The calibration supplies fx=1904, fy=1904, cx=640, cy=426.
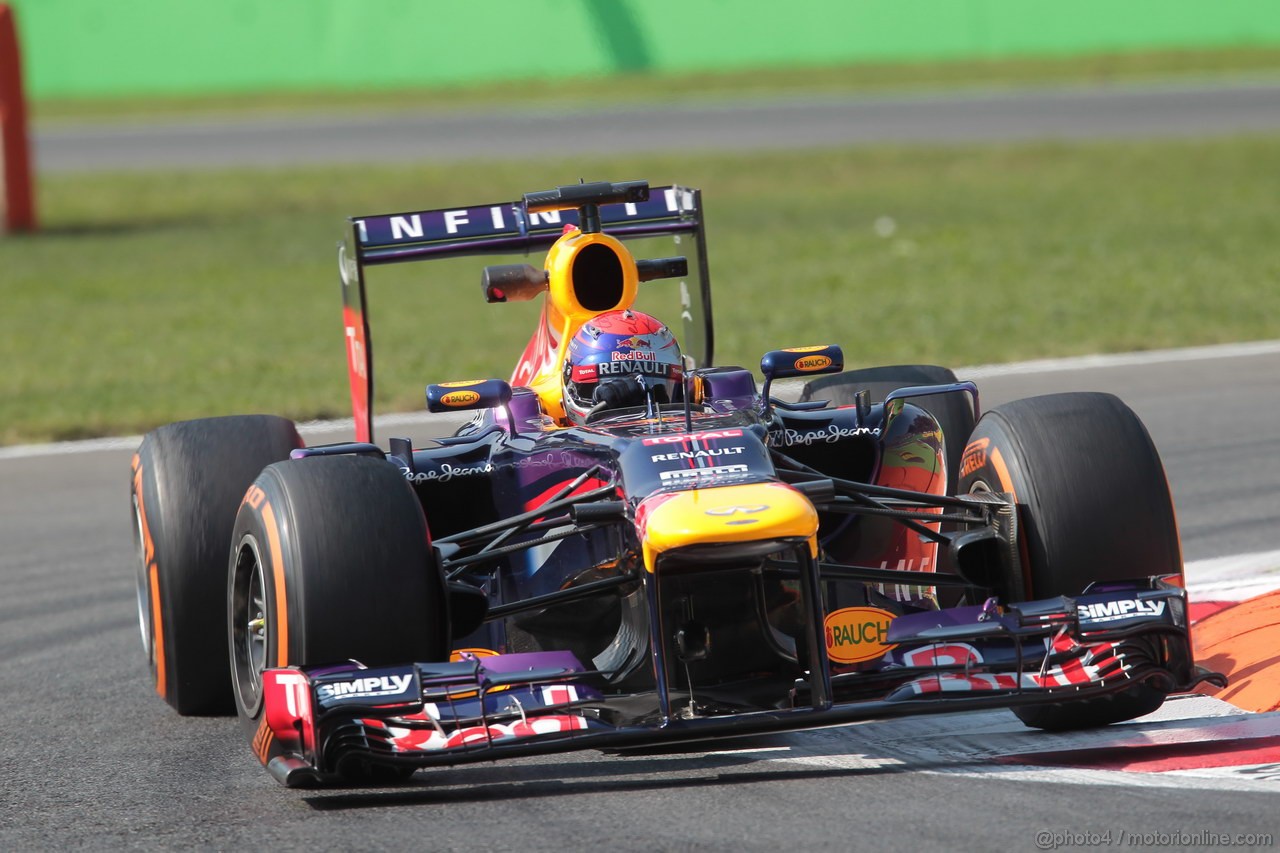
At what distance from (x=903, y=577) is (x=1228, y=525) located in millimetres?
3357

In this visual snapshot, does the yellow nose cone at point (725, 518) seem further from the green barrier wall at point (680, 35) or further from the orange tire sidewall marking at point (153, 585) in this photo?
the green barrier wall at point (680, 35)

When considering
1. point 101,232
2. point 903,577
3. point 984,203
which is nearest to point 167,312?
point 101,232

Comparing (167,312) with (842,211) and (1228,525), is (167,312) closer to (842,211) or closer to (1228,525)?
(842,211)

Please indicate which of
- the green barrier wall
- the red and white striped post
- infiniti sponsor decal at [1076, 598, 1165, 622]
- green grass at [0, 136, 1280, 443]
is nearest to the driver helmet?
infiniti sponsor decal at [1076, 598, 1165, 622]

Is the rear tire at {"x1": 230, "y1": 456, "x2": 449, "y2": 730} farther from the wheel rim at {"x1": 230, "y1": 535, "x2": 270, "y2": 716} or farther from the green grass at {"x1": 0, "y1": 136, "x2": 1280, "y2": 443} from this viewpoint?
the green grass at {"x1": 0, "y1": 136, "x2": 1280, "y2": 443}

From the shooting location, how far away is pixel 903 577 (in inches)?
224

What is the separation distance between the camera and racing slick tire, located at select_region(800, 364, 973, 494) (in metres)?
7.14

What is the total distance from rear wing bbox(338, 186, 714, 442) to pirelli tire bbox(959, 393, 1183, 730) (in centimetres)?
229

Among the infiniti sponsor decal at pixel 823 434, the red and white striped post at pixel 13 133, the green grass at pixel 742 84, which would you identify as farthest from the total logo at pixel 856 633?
the green grass at pixel 742 84

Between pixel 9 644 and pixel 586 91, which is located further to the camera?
pixel 586 91

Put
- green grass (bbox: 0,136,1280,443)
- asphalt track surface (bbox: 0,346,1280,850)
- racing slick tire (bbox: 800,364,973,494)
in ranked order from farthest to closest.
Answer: green grass (bbox: 0,136,1280,443)
racing slick tire (bbox: 800,364,973,494)
asphalt track surface (bbox: 0,346,1280,850)

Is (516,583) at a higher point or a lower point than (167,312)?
lower

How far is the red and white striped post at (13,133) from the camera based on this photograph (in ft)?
73.9

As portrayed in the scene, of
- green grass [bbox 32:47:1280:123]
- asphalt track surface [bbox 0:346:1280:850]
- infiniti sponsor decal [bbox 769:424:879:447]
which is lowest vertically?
asphalt track surface [bbox 0:346:1280:850]
